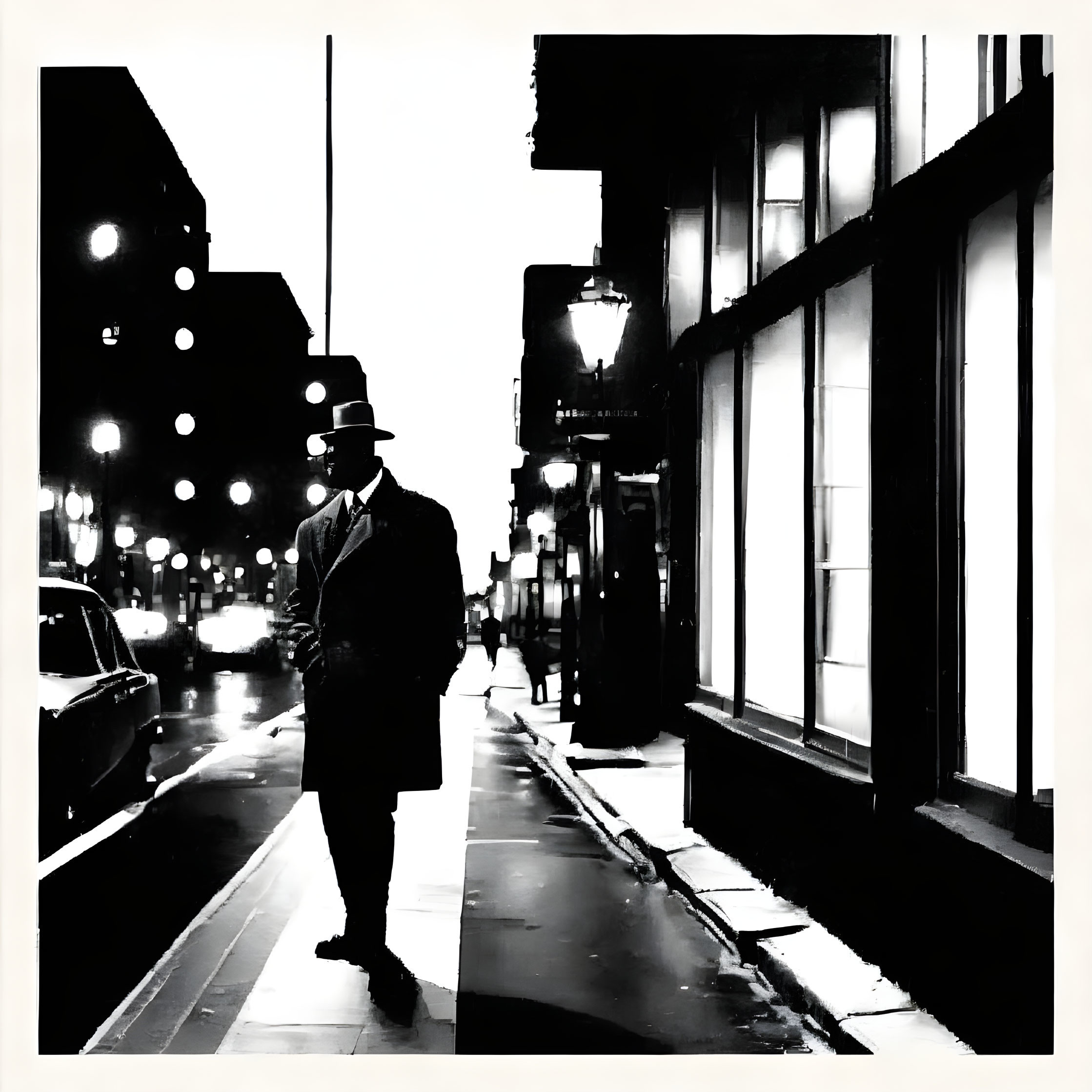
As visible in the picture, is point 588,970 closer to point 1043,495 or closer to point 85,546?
point 1043,495

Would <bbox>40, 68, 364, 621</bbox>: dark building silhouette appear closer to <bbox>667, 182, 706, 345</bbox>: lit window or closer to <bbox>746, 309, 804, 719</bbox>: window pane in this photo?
<bbox>746, 309, 804, 719</bbox>: window pane

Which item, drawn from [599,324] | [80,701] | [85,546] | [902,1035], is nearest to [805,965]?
[902,1035]

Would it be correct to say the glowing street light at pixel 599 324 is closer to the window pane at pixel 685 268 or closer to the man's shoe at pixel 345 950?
the window pane at pixel 685 268

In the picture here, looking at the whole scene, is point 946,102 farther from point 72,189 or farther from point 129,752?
point 72,189

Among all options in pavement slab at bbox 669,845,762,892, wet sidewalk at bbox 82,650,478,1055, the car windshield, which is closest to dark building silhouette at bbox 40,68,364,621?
the car windshield

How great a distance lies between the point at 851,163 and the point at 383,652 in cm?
377

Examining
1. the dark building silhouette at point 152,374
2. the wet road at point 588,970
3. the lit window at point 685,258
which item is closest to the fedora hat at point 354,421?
the dark building silhouette at point 152,374

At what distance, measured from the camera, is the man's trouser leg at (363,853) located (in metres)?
5.44

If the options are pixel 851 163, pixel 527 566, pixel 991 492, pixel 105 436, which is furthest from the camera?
pixel 527 566

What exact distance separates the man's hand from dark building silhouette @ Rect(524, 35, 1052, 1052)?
2597 millimetres

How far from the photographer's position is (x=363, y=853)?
5.45 metres

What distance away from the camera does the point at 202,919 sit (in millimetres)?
6742

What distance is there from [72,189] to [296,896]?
33.3 meters

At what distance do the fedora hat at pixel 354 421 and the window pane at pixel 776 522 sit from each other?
9.51 feet
